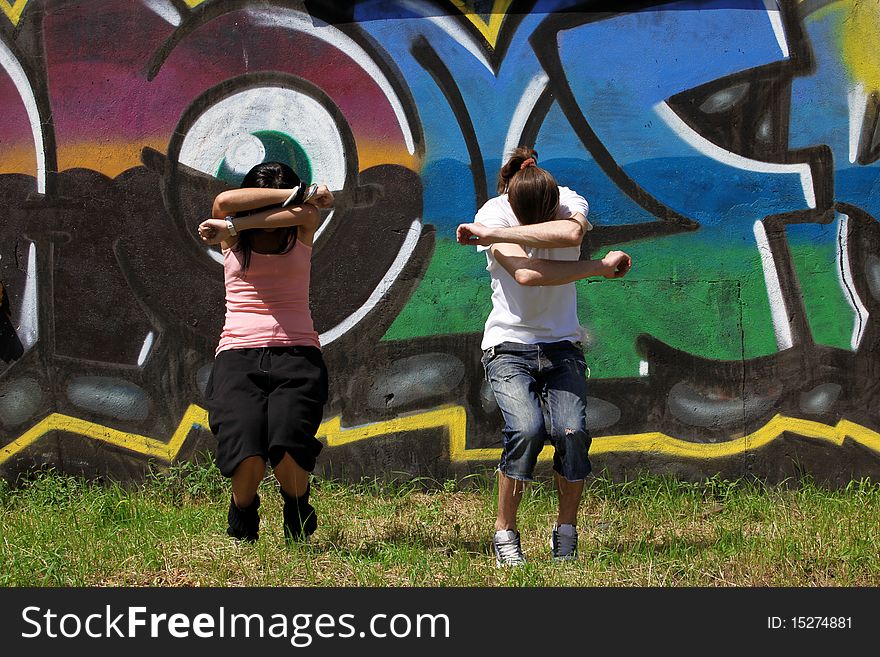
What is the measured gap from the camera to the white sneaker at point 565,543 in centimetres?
382

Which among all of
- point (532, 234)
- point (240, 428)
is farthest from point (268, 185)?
point (532, 234)

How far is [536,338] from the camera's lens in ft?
12.6

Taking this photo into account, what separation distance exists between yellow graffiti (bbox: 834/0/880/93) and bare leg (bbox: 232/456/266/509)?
11.1 feet

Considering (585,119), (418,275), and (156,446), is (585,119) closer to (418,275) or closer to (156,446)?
(418,275)

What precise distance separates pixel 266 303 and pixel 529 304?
1.03 meters

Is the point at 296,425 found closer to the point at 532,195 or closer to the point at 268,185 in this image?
the point at 268,185

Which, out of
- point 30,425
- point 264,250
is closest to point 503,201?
point 264,250

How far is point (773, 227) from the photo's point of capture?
489 centimetres

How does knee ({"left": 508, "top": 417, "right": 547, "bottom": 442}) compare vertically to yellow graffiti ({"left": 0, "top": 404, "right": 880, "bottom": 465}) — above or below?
above

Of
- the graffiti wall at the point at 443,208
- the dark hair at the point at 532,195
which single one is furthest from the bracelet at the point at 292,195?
the graffiti wall at the point at 443,208

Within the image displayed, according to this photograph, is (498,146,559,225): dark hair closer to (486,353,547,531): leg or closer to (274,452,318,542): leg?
(486,353,547,531): leg

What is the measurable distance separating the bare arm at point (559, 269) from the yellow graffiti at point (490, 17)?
1.60 m

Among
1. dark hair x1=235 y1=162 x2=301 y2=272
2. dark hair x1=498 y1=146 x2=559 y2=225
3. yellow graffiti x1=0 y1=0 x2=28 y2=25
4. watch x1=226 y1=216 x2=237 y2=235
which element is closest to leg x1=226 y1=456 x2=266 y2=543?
dark hair x1=235 y1=162 x2=301 y2=272

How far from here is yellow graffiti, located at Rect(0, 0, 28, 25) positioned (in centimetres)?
504
